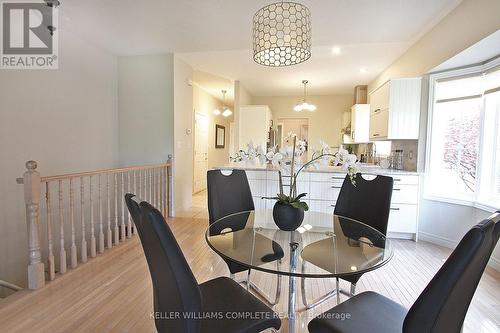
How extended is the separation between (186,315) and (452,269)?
862 millimetres

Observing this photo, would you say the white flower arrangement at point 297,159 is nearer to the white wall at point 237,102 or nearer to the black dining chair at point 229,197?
the black dining chair at point 229,197

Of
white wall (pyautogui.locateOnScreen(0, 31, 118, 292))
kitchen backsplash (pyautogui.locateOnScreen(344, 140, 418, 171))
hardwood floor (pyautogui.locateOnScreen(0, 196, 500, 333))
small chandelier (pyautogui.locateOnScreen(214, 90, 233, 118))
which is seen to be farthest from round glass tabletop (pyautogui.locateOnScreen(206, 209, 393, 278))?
small chandelier (pyautogui.locateOnScreen(214, 90, 233, 118))

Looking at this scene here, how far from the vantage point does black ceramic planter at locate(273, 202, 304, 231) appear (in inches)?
61.5

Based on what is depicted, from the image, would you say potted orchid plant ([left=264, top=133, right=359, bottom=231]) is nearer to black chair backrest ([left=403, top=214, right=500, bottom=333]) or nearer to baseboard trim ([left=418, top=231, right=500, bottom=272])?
black chair backrest ([left=403, top=214, right=500, bottom=333])

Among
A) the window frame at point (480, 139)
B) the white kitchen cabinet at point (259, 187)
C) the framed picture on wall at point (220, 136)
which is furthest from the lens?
the framed picture on wall at point (220, 136)

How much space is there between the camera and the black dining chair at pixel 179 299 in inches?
33.8

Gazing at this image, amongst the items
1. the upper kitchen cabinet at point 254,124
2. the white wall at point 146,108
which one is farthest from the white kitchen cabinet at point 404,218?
the white wall at point 146,108

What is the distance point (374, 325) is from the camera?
108cm

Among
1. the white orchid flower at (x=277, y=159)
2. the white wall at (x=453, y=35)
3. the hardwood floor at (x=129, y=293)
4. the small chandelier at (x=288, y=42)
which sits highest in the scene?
the white wall at (x=453, y=35)

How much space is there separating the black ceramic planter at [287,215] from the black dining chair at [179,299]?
499 mm

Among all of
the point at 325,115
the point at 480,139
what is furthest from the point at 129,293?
the point at 325,115

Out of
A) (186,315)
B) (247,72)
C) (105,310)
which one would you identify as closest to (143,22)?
(247,72)

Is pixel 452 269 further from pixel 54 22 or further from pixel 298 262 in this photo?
pixel 54 22

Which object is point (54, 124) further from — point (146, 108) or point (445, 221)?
point (445, 221)
